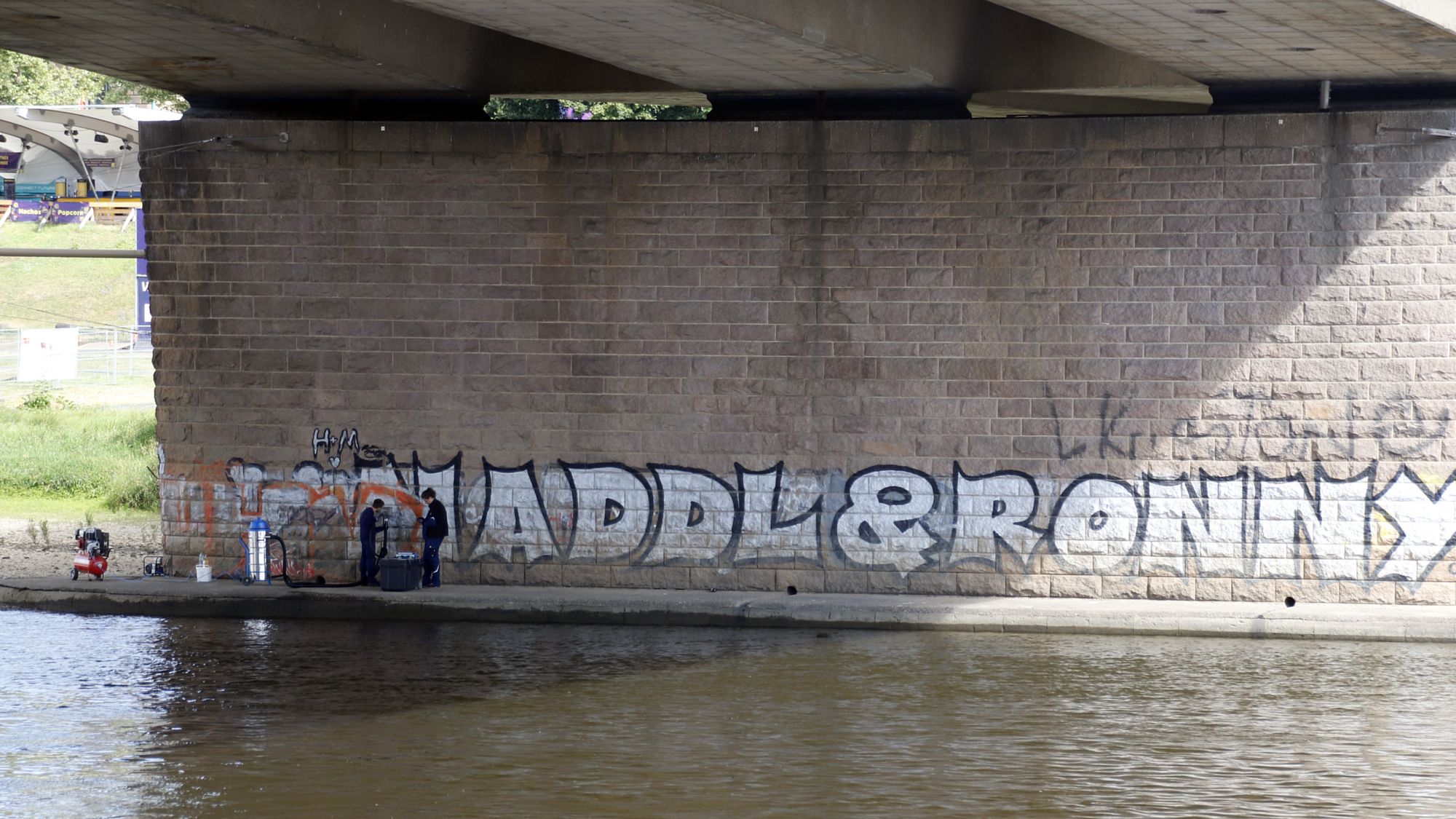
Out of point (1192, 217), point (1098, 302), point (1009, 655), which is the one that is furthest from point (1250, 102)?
point (1009, 655)

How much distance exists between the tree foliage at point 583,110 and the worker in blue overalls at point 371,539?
36.2 feet

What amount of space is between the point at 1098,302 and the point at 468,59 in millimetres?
6946

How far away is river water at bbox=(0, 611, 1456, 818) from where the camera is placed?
883 cm

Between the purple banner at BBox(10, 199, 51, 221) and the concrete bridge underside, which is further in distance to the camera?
the purple banner at BBox(10, 199, 51, 221)

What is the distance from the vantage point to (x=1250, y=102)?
1561 centimetres

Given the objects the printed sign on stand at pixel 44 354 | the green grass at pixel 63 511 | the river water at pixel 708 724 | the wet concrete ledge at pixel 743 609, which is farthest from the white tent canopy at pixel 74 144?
the river water at pixel 708 724

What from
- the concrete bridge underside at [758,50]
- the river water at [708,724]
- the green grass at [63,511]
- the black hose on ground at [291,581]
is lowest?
the river water at [708,724]

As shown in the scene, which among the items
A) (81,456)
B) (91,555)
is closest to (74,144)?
(81,456)

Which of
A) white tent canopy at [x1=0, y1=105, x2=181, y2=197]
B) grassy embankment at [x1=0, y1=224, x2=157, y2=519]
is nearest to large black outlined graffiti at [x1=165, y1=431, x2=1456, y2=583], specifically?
grassy embankment at [x1=0, y1=224, x2=157, y2=519]

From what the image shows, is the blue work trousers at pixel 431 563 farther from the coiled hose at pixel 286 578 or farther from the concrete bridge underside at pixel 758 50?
the concrete bridge underside at pixel 758 50

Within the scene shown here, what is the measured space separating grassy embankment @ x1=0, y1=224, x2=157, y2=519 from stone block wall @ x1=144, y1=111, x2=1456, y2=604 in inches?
355

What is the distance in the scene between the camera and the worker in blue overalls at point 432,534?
16.4m

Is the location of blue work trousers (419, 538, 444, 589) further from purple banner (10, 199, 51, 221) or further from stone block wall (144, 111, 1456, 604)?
purple banner (10, 199, 51, 221)

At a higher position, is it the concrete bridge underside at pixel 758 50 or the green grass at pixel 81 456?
the concrete bridge underside at pixel 758 50
